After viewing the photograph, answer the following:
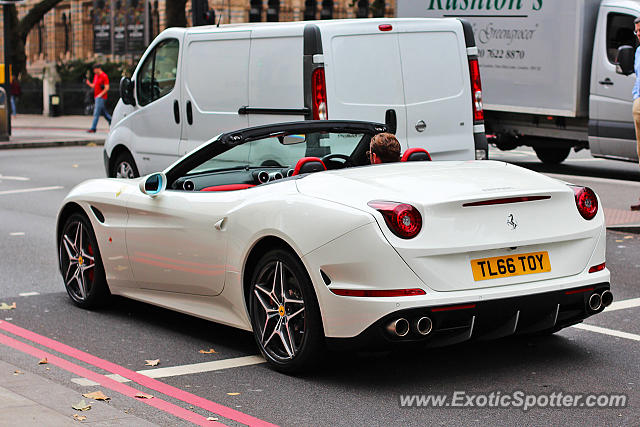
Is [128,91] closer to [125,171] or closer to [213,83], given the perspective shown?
[125,171]

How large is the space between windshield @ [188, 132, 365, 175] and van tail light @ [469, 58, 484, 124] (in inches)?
174

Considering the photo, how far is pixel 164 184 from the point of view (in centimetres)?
679

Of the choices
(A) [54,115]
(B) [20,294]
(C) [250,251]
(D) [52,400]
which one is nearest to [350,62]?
(B) [20,294]

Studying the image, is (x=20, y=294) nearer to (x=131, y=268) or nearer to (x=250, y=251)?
(x=131, y=268)

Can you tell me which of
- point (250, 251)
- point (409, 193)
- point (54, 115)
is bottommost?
point (54, 115)

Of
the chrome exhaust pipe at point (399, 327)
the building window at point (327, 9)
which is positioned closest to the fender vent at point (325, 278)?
the chrome exhaust pipe at point (399, 327)

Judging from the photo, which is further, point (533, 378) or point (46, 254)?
point (46, 254)

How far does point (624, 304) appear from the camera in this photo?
755cm

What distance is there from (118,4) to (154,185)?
7200cm

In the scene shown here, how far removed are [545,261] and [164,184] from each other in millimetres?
2433

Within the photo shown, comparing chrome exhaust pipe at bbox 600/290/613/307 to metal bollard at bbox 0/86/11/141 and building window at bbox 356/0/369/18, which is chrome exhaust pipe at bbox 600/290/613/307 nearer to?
metal bollard at bbox 0/86/11/141

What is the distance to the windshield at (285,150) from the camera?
22.5 ft

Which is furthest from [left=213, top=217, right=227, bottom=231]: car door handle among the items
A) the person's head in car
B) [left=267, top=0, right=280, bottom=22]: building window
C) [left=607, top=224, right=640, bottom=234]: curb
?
[left=267, top=0, right=280, bottom=22]: building window

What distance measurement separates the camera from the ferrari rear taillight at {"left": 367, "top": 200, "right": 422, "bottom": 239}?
5309 millimetres
